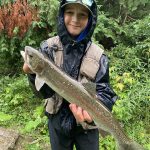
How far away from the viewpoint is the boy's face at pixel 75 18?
153 inches

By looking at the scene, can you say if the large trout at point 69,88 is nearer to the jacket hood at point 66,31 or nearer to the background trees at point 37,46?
the jacket hood at point 66,31

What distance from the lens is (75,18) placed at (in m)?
3.86

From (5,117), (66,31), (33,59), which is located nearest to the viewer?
(33,59)

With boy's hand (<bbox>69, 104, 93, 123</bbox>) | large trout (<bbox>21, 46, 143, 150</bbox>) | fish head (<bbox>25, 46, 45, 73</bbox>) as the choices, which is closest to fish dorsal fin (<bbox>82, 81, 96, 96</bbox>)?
large trout (<bbox>21, 46, 143, 150</bbox>)

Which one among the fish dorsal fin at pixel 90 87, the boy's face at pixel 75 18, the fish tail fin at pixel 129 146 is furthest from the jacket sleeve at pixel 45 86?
the fish tail fin at pixel 129 146

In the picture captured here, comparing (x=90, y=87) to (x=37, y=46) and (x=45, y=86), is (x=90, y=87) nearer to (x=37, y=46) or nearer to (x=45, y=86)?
(x=45, y=86)

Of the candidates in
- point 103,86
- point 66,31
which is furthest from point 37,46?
point 103,86

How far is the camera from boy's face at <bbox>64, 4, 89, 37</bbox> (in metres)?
3.88

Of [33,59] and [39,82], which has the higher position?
[33,59]

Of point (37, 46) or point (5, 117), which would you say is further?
point (37, 46)

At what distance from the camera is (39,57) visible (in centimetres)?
349

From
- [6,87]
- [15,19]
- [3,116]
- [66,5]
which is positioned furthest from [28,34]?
[66,5]

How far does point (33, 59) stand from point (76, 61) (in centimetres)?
60

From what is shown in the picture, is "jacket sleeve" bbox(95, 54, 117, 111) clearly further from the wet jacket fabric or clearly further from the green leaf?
the green leaf
